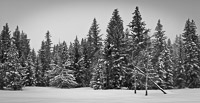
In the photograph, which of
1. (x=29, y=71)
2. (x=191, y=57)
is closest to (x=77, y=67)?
(x=29, y=71)

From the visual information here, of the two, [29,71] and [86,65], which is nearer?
[86,65]

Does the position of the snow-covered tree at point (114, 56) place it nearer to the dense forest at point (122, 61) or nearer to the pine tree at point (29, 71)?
the dense forest at point (122, 61)

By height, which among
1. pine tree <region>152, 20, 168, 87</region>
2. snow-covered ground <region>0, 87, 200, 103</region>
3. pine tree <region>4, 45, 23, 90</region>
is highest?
pine tree <region>152, 20, 168, 87</region>

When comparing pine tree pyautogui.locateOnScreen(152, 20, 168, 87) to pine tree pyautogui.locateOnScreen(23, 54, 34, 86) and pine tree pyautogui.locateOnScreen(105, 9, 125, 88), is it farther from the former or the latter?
pine tree pyautogui.locateOnScreen(23, 54, 34, 86)

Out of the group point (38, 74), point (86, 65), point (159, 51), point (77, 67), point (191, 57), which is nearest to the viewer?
point (191, 57)

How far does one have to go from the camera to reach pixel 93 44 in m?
51.2

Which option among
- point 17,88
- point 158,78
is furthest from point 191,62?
point 17,88

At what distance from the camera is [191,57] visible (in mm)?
40906

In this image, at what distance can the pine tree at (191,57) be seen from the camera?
3997cm

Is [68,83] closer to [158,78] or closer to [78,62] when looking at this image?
[78,62]

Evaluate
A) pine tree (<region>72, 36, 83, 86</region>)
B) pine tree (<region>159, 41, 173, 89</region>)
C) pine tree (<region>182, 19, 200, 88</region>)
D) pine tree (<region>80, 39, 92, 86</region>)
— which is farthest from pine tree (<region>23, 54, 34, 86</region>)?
pine tree (<region>182, 19, 200, 88</region>)

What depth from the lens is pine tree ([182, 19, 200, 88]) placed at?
40.0 metres

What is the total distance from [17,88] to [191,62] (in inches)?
1191

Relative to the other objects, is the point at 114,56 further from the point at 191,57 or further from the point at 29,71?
the point at 29,71
